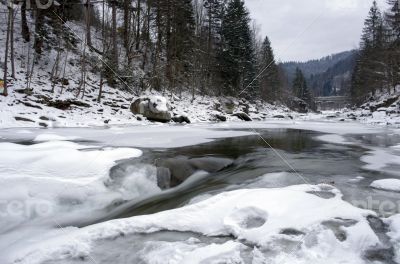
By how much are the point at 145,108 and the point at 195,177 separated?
13830mm

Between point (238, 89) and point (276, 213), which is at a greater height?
point (238, 89)

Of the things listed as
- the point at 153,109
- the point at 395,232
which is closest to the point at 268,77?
the point at 153,109

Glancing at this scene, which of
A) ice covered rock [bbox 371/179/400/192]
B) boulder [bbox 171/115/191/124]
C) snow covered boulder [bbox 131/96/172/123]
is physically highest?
snow covered boulder [bbox 131/96/172/123]

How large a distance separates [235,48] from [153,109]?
68.6 ft

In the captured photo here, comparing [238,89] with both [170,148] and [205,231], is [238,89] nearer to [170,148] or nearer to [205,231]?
[170,148]

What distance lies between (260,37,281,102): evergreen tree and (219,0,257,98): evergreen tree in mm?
10489

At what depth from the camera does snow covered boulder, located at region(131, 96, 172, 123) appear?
1892 centimetres

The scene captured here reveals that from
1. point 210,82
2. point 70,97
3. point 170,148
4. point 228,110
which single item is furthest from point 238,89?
point 170,148

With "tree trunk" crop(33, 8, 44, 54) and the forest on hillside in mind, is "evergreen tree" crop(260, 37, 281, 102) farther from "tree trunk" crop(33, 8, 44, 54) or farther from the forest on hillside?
"tree trunk" crop(33, 8, 44, 54)

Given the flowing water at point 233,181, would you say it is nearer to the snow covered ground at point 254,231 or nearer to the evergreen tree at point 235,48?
the snow covered ground at point 254,231

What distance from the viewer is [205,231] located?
3.25 metres

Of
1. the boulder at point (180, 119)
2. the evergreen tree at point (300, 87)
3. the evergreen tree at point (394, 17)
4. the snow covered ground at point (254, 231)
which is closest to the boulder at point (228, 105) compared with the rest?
the boulder at point (180, 119)

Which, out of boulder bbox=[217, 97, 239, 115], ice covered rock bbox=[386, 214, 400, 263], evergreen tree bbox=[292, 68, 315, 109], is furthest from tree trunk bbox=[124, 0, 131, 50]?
evergreen tree bbox=[292, 68, 315, 109]

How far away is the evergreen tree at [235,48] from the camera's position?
36625mm
